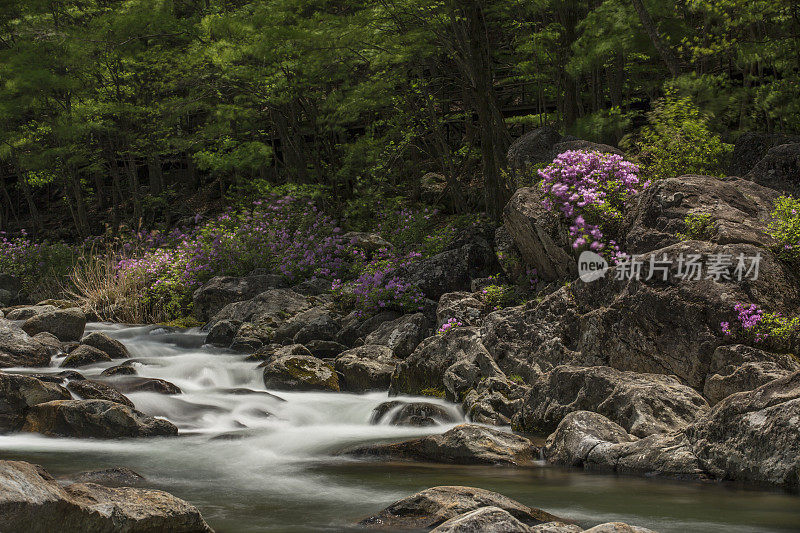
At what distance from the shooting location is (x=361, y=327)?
38.2 feet

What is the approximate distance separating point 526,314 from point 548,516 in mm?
4736

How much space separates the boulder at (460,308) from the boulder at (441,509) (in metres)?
5.40

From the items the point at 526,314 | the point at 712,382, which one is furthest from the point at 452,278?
the point at 712,382

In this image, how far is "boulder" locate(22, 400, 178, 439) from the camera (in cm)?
760

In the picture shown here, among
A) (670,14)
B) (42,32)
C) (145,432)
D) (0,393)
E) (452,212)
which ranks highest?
(42,32)

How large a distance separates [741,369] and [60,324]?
1071 cm

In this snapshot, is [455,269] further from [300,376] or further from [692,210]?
[692,210]

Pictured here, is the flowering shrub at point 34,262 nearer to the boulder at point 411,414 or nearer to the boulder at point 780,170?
the boulder at point 411,414

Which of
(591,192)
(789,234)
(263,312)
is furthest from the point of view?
(263,312)

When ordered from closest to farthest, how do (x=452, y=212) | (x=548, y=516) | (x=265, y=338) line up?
1. (x=548, y=516)
2. (x=265, y=338)
3. (x=452, y=212)

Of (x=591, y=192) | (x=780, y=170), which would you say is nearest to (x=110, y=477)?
(x=591, y=192)

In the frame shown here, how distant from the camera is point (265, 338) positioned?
41.2ft

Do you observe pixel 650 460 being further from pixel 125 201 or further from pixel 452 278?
pixel 125 201

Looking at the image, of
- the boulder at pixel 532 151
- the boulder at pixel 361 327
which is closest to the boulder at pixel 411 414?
the boulder at pixel 361 327
